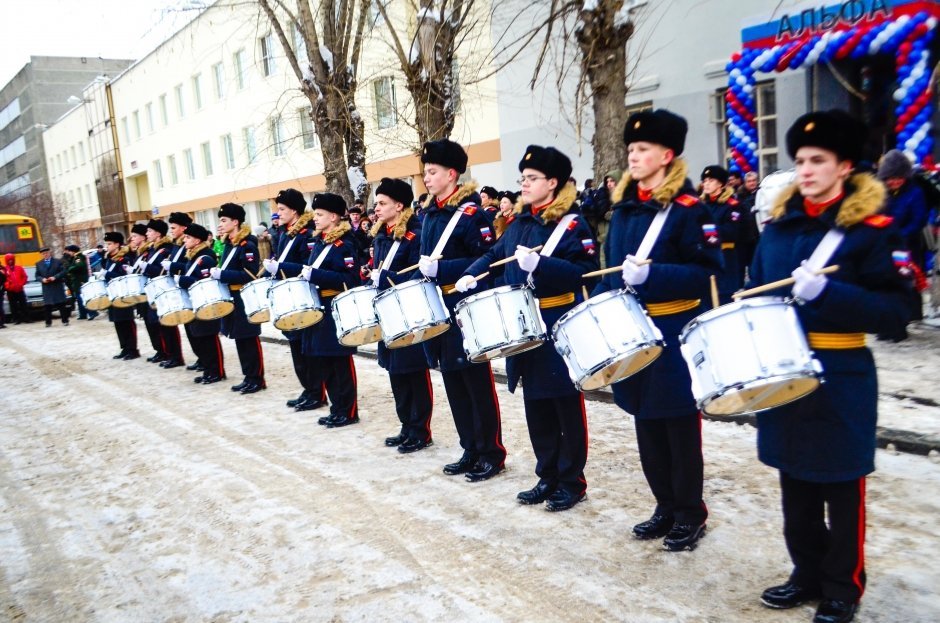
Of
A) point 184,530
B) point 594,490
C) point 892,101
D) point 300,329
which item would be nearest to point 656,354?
point 594,490

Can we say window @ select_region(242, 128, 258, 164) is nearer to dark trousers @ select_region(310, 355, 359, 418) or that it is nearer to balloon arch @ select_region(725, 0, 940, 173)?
balloon arch @ select_region(725, 0, 940, 173)

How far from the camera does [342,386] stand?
6684 millimetres

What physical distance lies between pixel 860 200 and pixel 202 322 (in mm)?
7576

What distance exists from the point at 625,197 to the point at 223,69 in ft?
93.3

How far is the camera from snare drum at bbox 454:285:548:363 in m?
4.03

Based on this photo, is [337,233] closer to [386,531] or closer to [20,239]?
[386,531]

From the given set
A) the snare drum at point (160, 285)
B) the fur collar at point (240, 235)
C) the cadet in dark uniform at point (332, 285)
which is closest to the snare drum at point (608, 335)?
the cadet in dark uniform at point (332, 285)

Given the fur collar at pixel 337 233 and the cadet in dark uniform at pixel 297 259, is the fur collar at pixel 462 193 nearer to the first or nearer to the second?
the fur collar at pixel 337 233

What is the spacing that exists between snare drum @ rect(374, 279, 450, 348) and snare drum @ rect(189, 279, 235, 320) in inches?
145

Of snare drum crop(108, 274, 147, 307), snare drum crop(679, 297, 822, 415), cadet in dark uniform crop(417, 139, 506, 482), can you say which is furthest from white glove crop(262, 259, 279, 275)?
snare drum crop(679, 297, 822, 415)

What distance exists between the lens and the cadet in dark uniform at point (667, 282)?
137 inches

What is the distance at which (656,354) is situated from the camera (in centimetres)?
355

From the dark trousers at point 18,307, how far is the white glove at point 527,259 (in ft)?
59.7

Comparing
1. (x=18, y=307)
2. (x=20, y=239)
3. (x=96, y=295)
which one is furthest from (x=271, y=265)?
(x=20, y=239)
